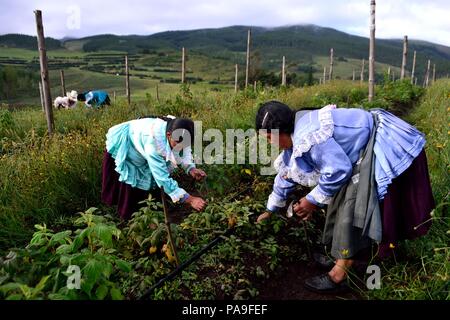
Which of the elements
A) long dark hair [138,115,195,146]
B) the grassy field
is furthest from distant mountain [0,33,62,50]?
long dark hair [138,115,195,146]

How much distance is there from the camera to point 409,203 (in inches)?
96.3

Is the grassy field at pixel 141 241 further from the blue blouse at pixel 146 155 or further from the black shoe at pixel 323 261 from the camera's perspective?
the blue blouse at pixel 146 155

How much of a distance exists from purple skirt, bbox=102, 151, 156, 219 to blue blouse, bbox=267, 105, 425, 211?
162 centimetres

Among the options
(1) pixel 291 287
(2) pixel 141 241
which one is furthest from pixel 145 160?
(1) pixel 291 287

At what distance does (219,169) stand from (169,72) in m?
64.1

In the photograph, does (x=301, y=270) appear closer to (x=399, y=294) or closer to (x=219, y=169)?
(x=399, y=294)

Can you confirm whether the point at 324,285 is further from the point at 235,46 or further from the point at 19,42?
the point at 235,46

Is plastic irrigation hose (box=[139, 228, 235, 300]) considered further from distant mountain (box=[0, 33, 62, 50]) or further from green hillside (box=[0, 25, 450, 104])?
distant mountain (box=[0, 33, 62, 50])

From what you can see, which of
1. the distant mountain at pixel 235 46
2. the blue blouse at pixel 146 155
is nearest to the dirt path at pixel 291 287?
the blue blouse at pixel 146 155

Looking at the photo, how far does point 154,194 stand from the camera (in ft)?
12.3

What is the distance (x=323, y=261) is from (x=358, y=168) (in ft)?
3.02

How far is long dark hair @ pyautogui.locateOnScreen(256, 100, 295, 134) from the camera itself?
2367 mm

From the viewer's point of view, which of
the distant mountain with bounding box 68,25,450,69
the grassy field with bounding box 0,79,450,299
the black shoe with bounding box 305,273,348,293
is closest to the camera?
the grassy field with bounding box 0,79,450,299

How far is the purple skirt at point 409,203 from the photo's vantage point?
2393 mm
